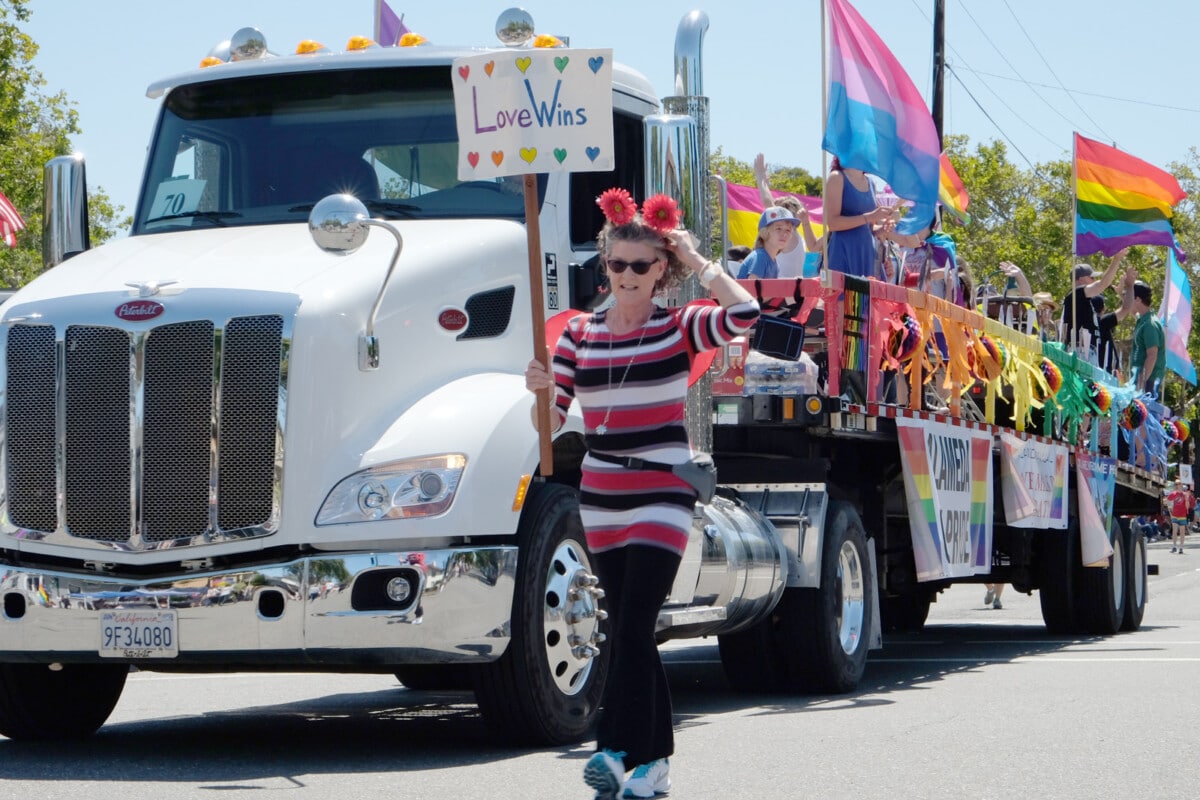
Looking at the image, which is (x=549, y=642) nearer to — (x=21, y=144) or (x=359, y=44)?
(x=359, y=44)

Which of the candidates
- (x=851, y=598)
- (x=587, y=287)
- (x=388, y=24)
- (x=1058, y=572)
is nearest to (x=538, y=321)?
(x=587, y=287)

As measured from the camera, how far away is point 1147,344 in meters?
17.5

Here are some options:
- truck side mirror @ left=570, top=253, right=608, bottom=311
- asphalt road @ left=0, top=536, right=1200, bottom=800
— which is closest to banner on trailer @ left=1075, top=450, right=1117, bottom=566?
asphalt road @ left=0, top=536, right=1200, bottom=800

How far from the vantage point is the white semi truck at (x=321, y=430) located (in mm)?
7262

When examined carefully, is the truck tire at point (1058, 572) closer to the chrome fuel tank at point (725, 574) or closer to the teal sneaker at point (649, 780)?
the chrome fuel tank at point (725, 574)

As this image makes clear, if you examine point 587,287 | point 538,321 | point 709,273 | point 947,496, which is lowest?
point 947,496

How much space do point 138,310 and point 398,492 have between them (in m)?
1.26

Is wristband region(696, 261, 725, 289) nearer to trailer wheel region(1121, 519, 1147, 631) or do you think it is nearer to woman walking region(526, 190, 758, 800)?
woman walking region(526, 190, 758, 800)

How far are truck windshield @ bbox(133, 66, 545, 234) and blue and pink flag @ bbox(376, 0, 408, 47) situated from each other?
3.09 metres

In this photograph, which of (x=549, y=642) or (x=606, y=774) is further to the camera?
(x=549, y=642)

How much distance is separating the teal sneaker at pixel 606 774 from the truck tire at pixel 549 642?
4.76ft

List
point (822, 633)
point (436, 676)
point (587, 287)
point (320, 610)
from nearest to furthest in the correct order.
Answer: point (320, 610) < point (587, 287) < point (822, 633) < point (436, 676)

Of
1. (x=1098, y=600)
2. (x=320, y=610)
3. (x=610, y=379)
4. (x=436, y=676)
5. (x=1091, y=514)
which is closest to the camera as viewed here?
(x=610, y=379)

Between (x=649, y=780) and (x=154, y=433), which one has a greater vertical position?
(x=154, y=433)
